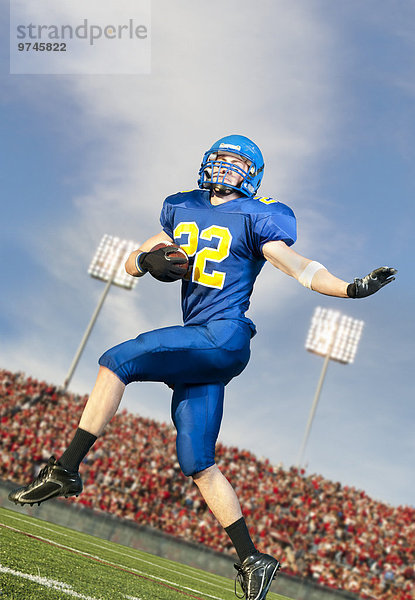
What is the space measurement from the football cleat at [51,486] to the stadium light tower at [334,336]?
2032 centimetres

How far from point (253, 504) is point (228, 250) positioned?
11.9 meters

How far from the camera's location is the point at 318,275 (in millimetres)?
2682

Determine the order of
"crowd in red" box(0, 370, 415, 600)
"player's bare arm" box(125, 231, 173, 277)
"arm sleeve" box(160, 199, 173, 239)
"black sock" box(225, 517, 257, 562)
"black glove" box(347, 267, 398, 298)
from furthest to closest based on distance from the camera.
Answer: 1. "crowd in red" box(0, 370, 415, 600)
2. "arm sleeve" box(160, 199, 173, 239)
3. "player's bare arm" box(125, 231, 173, 277)
4. "black sock" box(225, 517, 257, 562)
5. "black glove" box(347, 267, 398, 298)

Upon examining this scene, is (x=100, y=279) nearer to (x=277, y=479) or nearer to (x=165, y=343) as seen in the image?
(x=277, y=479)

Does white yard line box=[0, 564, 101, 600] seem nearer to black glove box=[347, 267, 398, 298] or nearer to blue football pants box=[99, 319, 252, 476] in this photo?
blue football pants box=[99, 319, 252, 476]

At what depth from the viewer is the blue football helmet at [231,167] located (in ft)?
10.2

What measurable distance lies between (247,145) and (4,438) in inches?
534

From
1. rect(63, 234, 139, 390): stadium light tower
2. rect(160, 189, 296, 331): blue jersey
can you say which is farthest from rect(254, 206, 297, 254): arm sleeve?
rect(63, 234, 139, 390): stadium light tower

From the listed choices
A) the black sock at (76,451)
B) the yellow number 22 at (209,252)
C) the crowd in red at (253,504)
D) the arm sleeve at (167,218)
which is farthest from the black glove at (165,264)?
the crowd in red at (253,504)

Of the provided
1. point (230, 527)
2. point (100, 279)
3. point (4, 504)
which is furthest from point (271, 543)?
point (100, 279)

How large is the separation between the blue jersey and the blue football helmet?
0.13 meters

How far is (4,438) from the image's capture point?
1501 centimetres

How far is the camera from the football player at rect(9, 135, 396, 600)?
2.57 m

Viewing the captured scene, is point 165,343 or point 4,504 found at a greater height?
point 165,343
